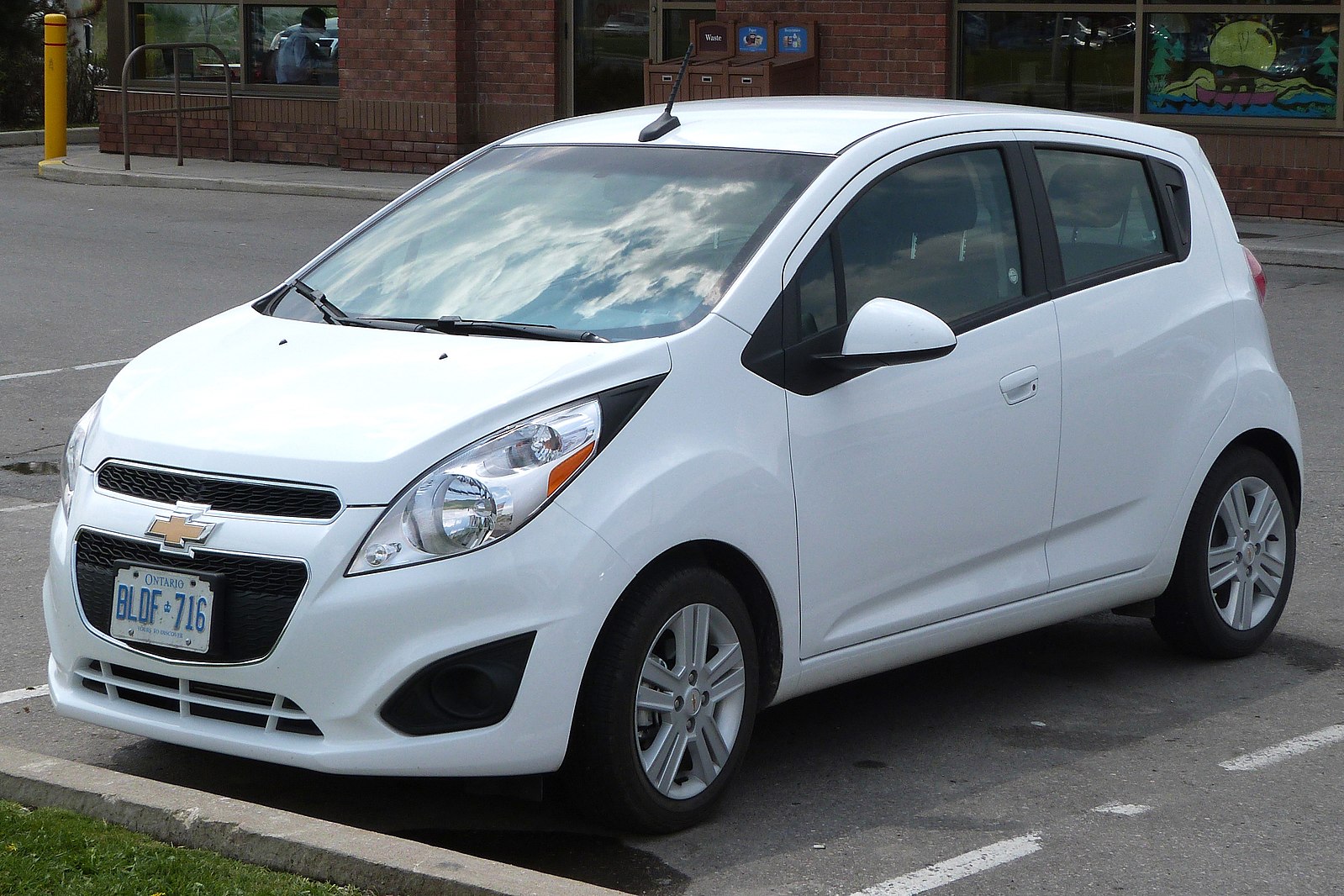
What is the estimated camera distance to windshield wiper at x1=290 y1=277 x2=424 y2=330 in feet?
15.7

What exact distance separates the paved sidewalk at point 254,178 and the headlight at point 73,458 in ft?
41.8

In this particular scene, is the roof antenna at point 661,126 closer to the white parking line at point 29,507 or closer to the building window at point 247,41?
the white parking line at point 29,507

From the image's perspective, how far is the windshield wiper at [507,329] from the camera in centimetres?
448

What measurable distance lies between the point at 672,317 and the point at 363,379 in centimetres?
76

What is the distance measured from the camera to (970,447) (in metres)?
4.90

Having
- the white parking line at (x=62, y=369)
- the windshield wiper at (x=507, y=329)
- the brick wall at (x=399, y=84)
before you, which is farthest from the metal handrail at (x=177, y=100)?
the windshield wiper at (x=507, y=329)

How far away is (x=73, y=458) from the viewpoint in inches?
179

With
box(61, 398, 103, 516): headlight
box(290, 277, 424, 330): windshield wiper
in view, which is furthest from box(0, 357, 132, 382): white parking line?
box(61, 398, 103, 516): headlight

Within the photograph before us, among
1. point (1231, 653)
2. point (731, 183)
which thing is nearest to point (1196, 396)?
point (1231, 653)

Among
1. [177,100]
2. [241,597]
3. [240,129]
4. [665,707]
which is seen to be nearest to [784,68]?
[177,100]

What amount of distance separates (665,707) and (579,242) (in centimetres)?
132

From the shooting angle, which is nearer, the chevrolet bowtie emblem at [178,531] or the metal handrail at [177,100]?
the chevrolet bowtie emblem at [178,531]

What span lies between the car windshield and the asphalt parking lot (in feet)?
4.01

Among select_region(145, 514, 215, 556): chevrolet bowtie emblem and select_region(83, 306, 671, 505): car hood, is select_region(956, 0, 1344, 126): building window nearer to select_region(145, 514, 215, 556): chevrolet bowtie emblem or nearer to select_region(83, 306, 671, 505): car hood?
select_region(83, 306, 671, 505): car hood
